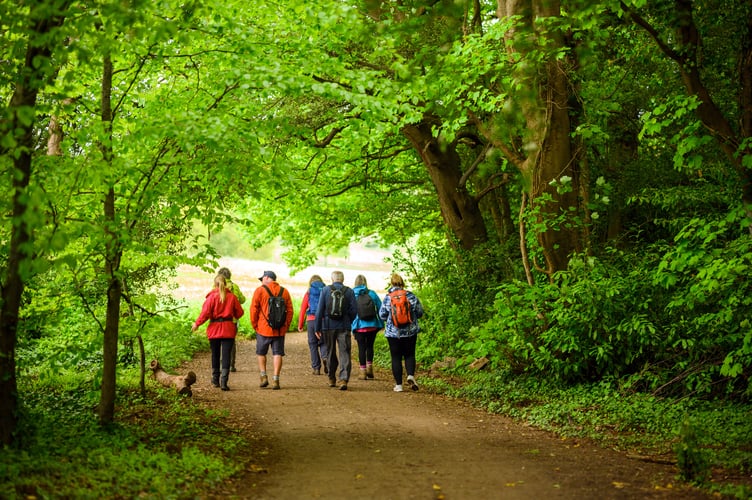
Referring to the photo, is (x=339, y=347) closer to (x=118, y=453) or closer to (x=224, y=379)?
(x=224, y=379)

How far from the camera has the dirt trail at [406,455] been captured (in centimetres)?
631

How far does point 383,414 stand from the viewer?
10242mm

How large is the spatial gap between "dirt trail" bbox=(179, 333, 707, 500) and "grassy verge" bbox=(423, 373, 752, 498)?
0.28m

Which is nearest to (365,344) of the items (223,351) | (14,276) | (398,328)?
(398,328)

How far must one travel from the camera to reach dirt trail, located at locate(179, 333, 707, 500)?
6.31m

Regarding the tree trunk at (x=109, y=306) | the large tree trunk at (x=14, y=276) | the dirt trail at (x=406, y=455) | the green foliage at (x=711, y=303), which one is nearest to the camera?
the large tree trunk at (x=14, y=276)

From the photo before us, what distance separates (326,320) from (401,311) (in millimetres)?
1594

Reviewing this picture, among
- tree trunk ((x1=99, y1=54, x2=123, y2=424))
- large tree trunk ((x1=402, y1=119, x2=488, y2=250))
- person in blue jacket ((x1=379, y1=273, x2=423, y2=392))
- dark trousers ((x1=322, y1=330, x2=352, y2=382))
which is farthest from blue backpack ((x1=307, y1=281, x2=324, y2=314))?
tree trunk ((x1=99, y1=54, x2=123, y2=424))

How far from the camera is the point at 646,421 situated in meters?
9.02

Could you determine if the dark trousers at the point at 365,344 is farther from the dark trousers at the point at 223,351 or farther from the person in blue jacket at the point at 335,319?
the dark trousers at the point at 223,351

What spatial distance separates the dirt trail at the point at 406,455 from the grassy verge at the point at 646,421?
28cm

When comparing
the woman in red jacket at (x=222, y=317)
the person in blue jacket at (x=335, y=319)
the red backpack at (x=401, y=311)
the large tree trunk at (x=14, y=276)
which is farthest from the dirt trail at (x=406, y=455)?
the large tree trunk at (x=14, y=276)

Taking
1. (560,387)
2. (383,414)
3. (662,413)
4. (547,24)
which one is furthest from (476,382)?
(547,24)

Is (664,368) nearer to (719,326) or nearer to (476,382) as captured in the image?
(719,326)
